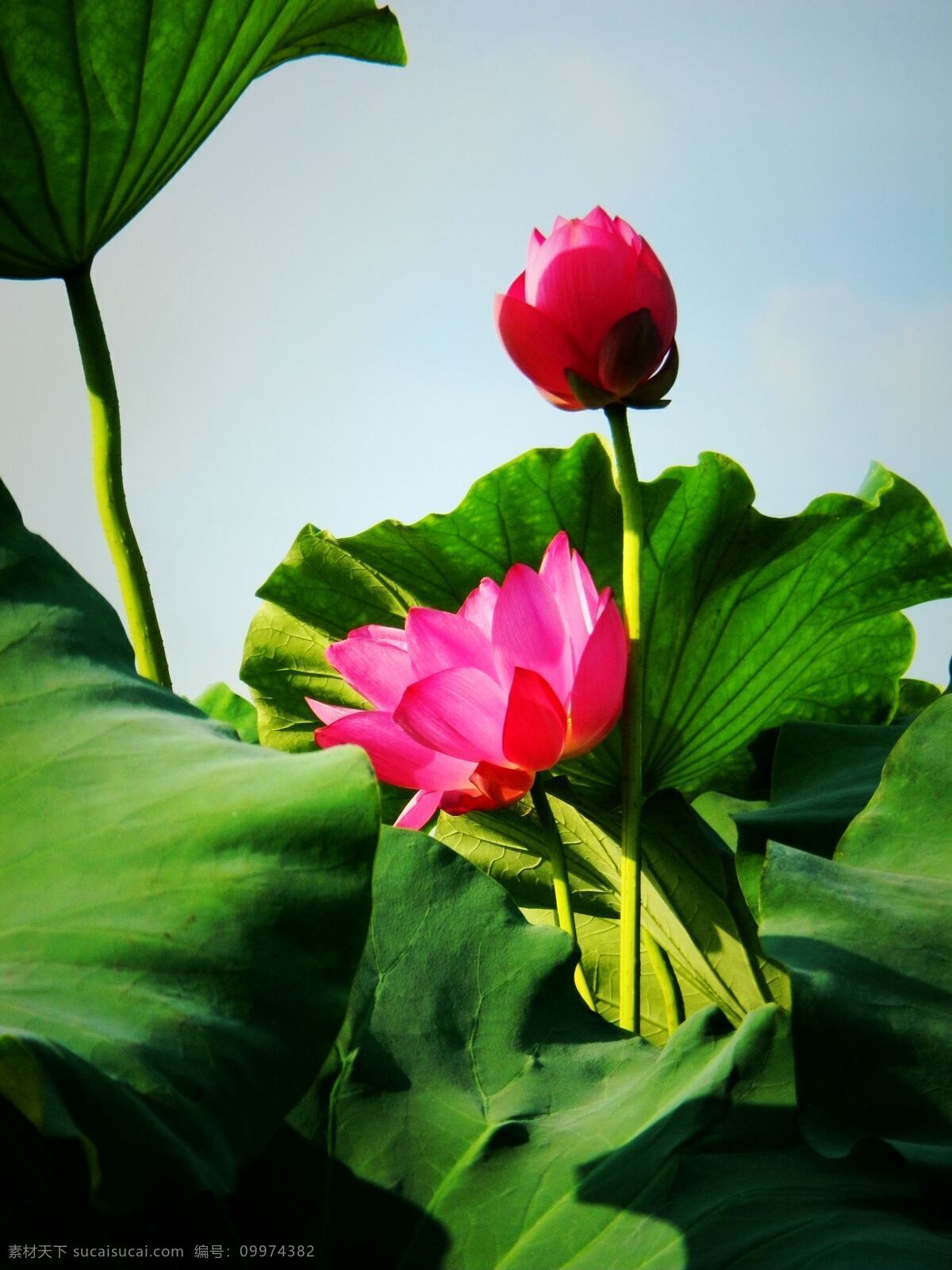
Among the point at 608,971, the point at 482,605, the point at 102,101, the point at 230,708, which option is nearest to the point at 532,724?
the point at 482,605

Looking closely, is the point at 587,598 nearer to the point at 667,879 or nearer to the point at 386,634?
the point at 386,634

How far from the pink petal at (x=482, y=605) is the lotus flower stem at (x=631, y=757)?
87 mm

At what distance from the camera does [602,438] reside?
984mm

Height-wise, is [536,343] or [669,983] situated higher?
[536,343]

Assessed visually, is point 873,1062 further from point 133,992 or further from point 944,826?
point 133,992

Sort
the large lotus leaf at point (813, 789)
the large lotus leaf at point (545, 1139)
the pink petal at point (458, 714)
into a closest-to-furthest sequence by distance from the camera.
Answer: the large lotus leaf at point (545, 1139) → the pink petal at point (458, 714) → the large lotus leaf at point (813, 789)

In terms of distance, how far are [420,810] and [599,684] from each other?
0.14 m

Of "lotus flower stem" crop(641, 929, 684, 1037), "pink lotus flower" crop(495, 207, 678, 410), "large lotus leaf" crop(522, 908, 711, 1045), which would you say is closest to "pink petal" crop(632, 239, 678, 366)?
"pink lotus flower" crop(495, 207, 678, 410)

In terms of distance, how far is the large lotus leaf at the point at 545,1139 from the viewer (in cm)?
47

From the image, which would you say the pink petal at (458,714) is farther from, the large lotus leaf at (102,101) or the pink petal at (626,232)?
the large lotus leaf at (102,101)

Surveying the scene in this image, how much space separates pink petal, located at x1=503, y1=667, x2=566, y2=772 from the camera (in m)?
0.61

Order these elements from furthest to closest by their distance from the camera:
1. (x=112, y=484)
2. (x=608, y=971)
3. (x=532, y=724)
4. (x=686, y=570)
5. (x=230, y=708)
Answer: (x=230, y=708), (x=608, y=971), (x=686, y=570), (x=112, y=484), (x=532, y=724)

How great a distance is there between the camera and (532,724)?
0.63m

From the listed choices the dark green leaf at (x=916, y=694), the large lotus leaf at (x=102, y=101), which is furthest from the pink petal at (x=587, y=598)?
the dark green leaf at (x=916, y=694)
